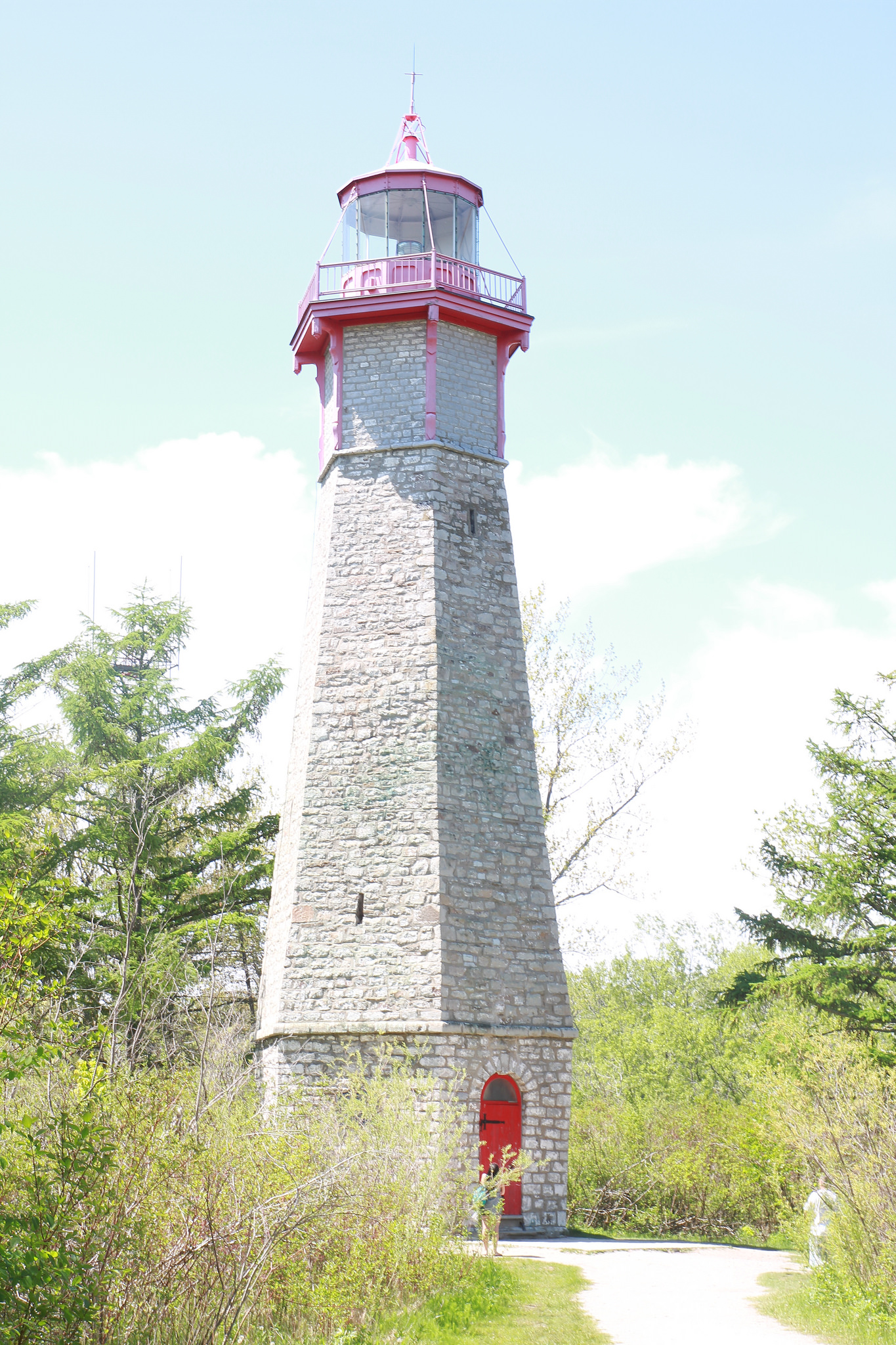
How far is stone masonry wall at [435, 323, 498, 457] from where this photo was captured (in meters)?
17.7

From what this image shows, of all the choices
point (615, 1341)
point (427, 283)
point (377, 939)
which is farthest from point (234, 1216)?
point (427, 283)

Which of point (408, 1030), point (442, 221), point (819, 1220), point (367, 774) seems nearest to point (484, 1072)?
point (408, 1030)

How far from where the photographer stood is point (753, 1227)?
1767cm

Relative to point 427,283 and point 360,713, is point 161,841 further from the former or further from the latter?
point 427,283

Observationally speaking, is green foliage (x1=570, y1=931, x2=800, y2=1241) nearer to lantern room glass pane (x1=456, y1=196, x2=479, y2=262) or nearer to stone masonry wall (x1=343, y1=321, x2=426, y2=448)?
stone masonry wall (x1=343, y1=321, x2=426, y2=448)

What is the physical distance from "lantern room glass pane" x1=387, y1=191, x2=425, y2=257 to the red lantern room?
0.02 meters

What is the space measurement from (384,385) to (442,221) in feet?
12.9

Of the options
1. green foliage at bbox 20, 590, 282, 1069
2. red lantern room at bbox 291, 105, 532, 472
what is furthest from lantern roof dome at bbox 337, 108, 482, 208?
green foliage at bbox 20, 590, 282, 1069

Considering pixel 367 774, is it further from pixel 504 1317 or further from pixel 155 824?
pixel 504 1317

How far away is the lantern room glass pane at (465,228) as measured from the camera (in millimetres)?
19625

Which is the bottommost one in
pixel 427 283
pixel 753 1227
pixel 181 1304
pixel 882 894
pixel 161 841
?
pixel 753 1227

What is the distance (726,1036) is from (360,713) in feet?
47.8

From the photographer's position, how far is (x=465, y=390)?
1794 centimetres

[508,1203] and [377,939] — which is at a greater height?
[377,939]
